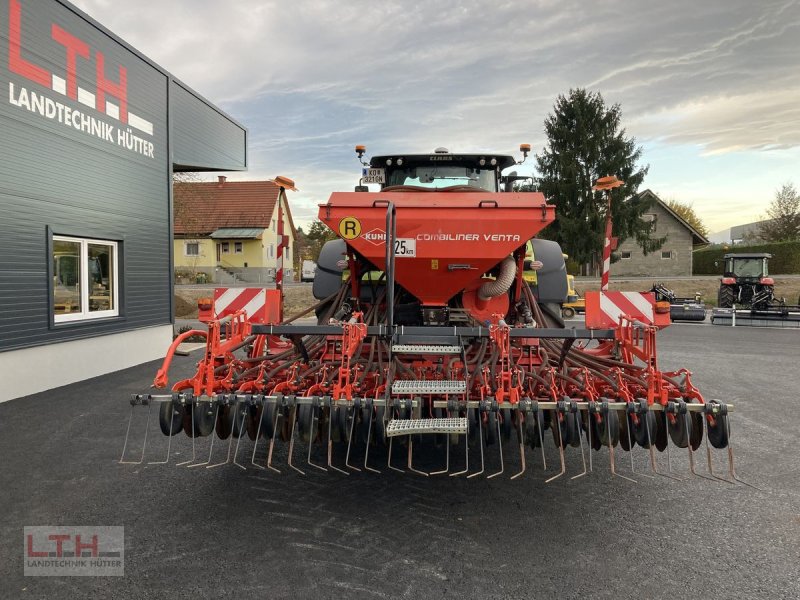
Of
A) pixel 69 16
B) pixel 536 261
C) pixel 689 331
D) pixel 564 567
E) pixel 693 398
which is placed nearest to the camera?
pixel 564 567

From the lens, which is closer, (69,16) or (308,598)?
(308,598)

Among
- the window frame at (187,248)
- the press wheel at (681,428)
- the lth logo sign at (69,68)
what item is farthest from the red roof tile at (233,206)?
the press wheel at (681,428)

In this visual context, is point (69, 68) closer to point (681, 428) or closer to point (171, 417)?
point (171, 417)

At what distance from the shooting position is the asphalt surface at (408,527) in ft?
8.75

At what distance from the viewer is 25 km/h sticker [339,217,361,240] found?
398 cm

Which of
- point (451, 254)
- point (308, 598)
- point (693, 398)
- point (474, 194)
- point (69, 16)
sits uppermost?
point (69, 16)

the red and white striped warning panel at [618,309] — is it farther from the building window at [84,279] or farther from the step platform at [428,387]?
the building window at [84,279]

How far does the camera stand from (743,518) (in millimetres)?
3383

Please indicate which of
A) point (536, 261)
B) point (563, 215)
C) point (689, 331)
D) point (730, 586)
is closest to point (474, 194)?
point (536, 261)

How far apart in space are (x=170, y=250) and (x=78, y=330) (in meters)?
3.04

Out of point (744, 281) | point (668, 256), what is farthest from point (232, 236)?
point (668, 256)

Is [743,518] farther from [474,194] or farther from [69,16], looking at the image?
[69,16]

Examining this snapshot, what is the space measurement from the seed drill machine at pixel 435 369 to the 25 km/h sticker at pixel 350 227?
0.03 feet

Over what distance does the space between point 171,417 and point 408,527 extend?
1.70 meters
